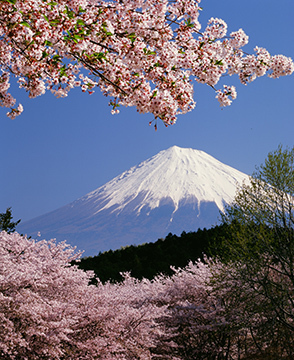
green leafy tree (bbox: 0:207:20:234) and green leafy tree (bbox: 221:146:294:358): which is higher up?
Answer: green leafy tree (bbox: 0:207:20:234)

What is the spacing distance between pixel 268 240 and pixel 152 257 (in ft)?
47.2

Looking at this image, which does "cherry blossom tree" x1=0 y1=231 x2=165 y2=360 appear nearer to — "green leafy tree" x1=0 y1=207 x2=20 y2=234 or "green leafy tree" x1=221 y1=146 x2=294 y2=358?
"green leafy tree" x1=221 y1=146 x2=294 y2=358

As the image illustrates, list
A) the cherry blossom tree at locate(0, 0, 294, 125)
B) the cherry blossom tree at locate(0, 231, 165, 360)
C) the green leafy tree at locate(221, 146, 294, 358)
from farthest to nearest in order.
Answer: the green leafy tree at locate(221, 146, 294, 358) < the cherry blossom tree at locate(0, 231, 165, 360) < the cherry blossom tree at locate(0, 0, 294, 125)

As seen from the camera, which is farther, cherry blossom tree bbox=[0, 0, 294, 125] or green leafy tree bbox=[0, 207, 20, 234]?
green leafy tree bbox=[0, 207, 20, 234]

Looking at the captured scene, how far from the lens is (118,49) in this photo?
5.80 metres

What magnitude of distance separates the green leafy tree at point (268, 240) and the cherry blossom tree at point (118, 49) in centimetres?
895

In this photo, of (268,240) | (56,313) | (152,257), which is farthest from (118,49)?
(152,257)

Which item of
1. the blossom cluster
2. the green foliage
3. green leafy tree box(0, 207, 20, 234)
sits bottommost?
the blossom cluster

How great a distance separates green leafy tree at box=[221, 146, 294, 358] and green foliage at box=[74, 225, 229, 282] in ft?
25.1

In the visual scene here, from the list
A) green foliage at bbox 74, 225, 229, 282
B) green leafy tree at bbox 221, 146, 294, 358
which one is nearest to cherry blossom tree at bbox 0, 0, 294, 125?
green leafy tree at bbox 221, 146, 294, 358

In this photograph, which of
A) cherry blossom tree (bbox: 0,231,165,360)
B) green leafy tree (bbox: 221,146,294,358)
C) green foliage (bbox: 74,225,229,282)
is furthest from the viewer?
green foliage (bbox: 74,225,229,282)

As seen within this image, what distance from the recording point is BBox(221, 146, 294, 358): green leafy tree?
1386 centimetres

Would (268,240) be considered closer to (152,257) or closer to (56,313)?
(56,313)

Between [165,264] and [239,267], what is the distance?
11.0 metres
